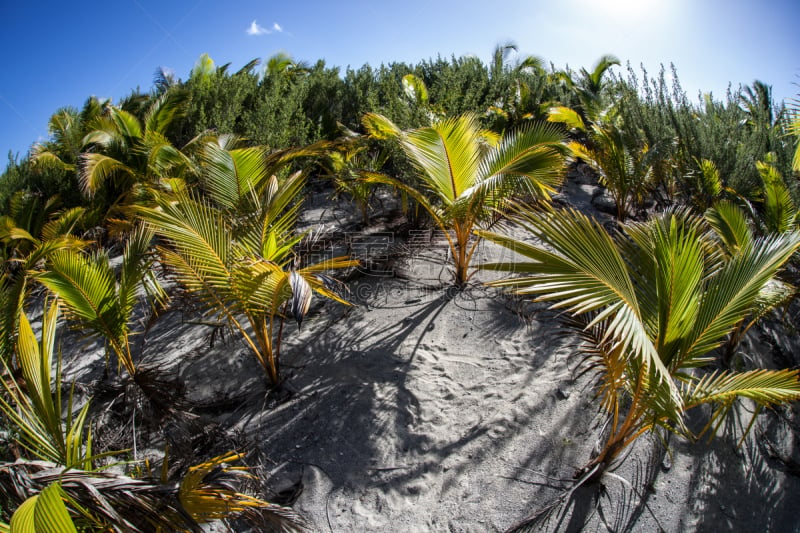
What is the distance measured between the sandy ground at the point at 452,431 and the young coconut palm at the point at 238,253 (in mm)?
432

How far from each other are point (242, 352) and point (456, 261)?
217cm

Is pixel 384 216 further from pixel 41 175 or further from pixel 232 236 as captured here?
pixel 41 175

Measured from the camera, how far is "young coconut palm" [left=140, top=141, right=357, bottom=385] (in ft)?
8.43

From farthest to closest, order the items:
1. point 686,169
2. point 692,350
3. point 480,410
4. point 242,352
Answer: point 686,169, point 242,352, point 480,410, point 692,350

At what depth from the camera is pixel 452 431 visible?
2.93 metres

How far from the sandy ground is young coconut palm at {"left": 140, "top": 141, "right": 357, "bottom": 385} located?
0.43 meters

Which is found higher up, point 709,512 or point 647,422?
point 647,422

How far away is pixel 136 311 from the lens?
173 inches

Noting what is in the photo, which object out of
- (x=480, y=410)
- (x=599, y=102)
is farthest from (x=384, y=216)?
(x=599, y=102)

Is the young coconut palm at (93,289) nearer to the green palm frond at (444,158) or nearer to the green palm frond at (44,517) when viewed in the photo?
the green palm frond at (44,517)

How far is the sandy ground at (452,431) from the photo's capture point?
2.51 m

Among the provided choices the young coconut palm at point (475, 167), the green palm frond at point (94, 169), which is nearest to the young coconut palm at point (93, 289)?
the young coconut palm at point (475, 167)

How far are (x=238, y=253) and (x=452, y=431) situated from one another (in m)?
1.89

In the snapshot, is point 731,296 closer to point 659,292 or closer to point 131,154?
point 659,292
